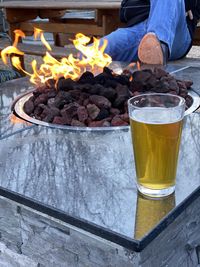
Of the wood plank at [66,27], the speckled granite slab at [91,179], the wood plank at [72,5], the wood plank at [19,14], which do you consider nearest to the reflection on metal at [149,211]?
the speckled granite slab at [91,179]

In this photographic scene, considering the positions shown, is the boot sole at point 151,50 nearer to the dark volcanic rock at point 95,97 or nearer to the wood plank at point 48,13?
the dark volcanic rock at point 95,97

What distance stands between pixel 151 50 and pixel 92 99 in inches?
45.4

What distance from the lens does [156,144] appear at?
3.64ft

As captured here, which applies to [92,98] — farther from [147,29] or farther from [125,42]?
[125,42]

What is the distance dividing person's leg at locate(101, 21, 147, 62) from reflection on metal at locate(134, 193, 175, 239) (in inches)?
99.0

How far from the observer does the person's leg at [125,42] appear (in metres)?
3.57

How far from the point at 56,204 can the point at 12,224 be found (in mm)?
253

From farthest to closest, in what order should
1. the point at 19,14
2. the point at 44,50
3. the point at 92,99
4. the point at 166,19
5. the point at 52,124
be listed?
the point at 19,14
the point at 44,50
the point at 166,19
the point at 92,99
the point at 52,124

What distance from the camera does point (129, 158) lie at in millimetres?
1438

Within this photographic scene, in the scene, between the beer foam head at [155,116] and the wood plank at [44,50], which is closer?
the beer foam head at [155,116]

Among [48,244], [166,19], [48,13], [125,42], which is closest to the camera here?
[48,244]

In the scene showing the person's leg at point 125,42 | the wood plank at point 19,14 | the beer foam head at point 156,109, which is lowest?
the wood plank at point 19,14

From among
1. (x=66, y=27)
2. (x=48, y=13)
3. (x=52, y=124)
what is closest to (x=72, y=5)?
(x=66, y=27)

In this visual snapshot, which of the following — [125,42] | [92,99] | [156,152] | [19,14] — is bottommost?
[19,14]
